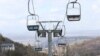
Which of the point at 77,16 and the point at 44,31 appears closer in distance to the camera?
the point at 77,16

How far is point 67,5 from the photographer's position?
18906 mm

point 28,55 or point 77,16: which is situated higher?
point 77,16

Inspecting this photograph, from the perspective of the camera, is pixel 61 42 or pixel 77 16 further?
pixel 61 42

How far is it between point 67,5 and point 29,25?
815 centimetres

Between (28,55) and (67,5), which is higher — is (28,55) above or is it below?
below

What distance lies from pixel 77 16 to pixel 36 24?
23.4ft

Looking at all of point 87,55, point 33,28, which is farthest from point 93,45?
point 33,28

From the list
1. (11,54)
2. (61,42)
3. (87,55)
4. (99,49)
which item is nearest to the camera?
(61,42)

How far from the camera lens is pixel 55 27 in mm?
41000

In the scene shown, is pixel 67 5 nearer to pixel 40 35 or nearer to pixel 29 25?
pixel 29 25

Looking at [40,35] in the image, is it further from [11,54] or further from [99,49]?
[99,49]

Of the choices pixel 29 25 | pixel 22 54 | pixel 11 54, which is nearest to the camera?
pixel 29 25

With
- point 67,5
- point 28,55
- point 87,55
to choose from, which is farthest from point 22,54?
point 67,5

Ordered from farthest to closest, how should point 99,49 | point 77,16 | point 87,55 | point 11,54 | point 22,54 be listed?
point 99,49 < point 87,55 < point 22,54 < point 11,54 < point 77,16
